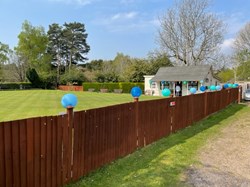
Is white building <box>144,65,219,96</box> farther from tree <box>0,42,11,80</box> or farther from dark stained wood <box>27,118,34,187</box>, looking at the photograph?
tree <box>0,42,11,80</box>

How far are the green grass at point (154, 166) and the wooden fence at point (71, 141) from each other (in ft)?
0.70

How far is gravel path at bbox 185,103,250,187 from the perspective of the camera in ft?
13.7

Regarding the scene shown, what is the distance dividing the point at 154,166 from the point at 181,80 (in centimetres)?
2637

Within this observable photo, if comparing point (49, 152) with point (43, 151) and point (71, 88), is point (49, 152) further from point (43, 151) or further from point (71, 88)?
point (71, 88)

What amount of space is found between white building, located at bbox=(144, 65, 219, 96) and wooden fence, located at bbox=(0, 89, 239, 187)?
23244mm

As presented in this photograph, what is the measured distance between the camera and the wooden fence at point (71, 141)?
10.2 ft

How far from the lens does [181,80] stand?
30234 mm

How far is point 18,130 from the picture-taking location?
3.09 metres

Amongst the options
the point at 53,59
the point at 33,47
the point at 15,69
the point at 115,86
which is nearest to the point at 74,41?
the point at 53,59

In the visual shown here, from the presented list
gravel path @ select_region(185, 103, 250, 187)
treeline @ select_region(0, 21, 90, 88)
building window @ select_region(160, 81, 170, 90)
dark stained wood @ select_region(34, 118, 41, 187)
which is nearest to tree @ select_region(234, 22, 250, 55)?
building window @ select_region(160, 81, 170, 90)

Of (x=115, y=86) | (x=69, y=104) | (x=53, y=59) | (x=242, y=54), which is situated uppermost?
(x=53, y=59)

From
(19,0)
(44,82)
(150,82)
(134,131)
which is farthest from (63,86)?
(134,131)

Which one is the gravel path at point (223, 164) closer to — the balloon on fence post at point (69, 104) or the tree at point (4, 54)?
the balloon on fence post at point (69, 104)

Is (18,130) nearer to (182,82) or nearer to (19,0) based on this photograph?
(19,0)
